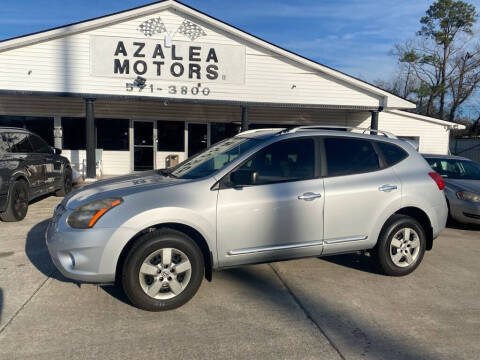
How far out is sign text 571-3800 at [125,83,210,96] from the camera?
12.8 metres

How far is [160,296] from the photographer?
3600 millimetres

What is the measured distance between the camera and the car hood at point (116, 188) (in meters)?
3.67

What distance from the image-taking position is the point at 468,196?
7238 mm

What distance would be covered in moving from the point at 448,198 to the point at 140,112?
38.2 feet

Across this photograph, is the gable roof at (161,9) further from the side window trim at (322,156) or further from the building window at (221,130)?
the side window trim at (322,156)

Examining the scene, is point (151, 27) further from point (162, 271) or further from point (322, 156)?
point (162, 271)

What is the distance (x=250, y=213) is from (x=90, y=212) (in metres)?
1.49

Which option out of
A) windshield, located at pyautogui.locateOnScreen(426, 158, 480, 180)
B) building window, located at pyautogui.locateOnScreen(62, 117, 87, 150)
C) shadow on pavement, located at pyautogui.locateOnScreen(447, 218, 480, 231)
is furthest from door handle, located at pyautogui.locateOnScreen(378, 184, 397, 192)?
building window, located at pyautogui.locateOnScreen(62, 117, 87, 150)

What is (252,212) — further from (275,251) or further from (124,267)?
(124,267)

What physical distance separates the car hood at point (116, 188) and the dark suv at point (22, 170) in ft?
11.2

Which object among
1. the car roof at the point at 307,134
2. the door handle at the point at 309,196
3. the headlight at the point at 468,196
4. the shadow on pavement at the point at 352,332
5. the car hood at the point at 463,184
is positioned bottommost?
the shadow on pavement at the point at 352,332

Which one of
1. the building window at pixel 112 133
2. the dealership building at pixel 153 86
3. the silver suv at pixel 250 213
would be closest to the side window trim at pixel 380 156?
the silver suv at pixel 250 213

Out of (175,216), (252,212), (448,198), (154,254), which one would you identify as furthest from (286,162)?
(448,198)

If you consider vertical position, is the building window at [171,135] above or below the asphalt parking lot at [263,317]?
above
